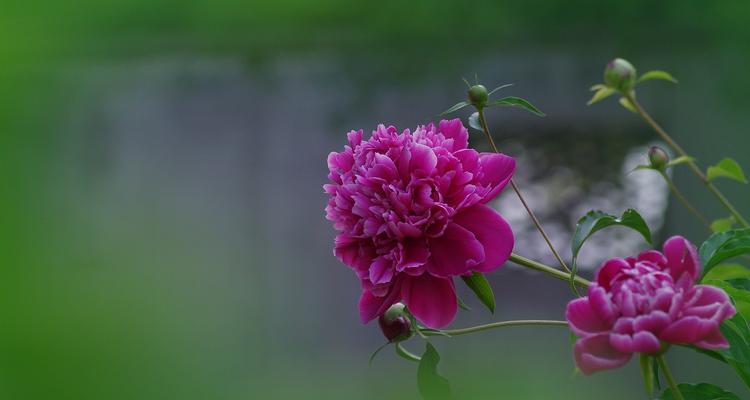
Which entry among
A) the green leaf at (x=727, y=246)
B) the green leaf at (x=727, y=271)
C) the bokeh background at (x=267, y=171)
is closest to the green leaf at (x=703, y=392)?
the green leaf at (x=727, y=246)

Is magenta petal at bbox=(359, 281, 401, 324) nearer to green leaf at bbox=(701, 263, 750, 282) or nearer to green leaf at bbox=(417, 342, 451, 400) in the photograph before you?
green leaf at bbox=(417, 342, 451, 400)

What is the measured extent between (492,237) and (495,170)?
31mm

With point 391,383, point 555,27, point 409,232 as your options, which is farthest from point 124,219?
point 409,232

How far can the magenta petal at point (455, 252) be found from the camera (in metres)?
0.38

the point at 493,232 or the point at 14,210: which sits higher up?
the point at 14,210

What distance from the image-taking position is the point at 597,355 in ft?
1.03

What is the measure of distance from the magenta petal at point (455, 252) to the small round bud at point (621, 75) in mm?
146

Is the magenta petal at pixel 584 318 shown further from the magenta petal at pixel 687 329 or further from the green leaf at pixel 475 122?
the green leaf at pixel 475 122

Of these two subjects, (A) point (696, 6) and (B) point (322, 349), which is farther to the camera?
(B) point (322, 349)

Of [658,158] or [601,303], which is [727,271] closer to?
[658,158]

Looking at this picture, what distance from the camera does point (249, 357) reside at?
214cm

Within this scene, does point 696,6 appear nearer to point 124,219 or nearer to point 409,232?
point 124,219

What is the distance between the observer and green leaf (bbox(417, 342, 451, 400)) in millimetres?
413

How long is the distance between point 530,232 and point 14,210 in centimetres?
118
